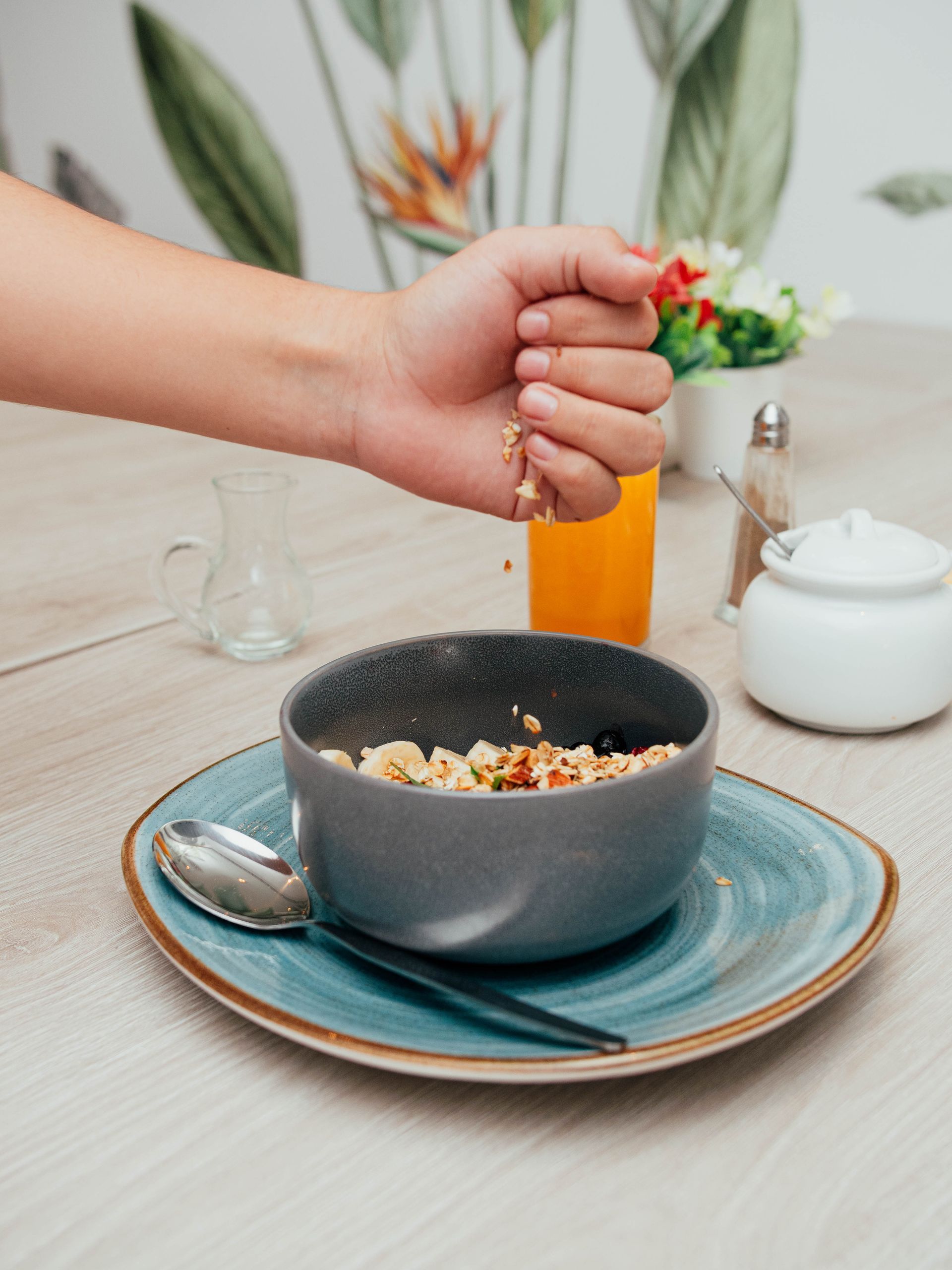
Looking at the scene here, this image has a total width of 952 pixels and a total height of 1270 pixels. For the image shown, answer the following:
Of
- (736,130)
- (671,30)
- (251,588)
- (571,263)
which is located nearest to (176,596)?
(251,588)

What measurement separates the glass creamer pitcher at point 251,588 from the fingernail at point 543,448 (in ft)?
0.93

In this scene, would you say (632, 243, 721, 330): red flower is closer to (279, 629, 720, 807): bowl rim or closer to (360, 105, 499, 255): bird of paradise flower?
(279, 629, 720, 807): bowl rim

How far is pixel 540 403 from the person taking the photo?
2.57 ft

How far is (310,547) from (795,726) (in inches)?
24.7

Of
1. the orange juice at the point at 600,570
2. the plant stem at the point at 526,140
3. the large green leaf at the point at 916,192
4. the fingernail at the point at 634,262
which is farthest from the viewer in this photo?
the plant stem at the point at 526,140

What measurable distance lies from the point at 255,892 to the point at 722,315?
114 centimetres

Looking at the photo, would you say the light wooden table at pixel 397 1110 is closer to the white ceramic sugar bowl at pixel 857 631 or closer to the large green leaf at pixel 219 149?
the white ceramic sugar bowl at pixel 857 631

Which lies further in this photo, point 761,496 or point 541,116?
point 541,116

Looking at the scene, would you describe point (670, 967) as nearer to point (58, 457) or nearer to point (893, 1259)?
point (893, 1259)

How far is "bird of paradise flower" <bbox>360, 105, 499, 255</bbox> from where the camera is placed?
3.86 metres

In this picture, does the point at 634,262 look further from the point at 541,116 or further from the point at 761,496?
the point at 541,116

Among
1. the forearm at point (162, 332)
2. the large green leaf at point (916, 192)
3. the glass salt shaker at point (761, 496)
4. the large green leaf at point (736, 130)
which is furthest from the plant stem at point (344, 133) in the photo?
the forearm at point (162, 332)

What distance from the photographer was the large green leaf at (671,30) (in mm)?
3254

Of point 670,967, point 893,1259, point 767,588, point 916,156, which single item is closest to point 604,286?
point 767,588
